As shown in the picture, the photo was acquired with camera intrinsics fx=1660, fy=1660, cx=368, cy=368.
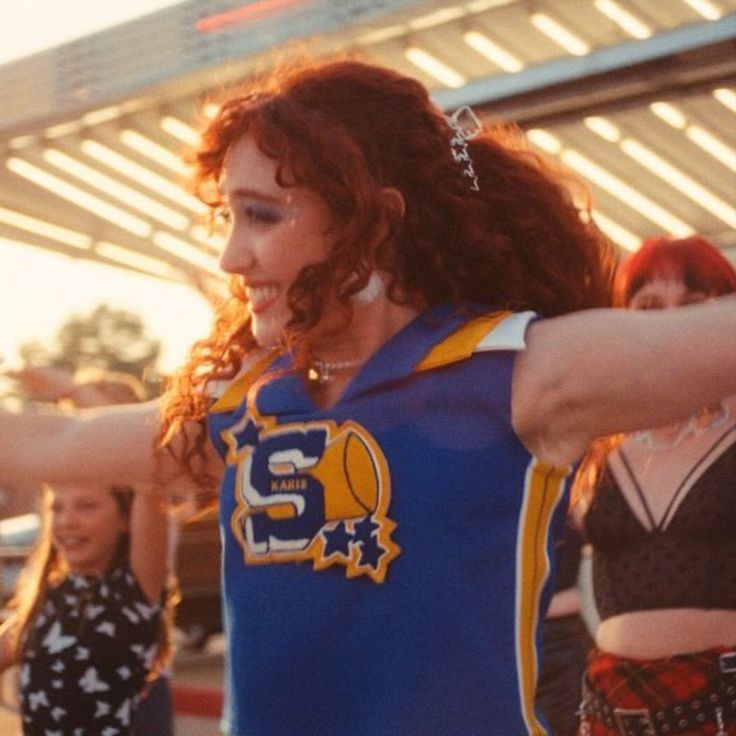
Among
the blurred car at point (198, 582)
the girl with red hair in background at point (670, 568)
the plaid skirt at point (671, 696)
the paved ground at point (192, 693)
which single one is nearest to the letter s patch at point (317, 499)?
the girl with red hair in background at point (670, 568)

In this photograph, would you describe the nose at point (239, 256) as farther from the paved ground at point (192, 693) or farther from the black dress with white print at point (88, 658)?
the paved ground at point (192, 693)

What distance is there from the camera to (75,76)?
9.64 meters

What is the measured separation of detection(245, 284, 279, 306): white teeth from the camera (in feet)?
6.97

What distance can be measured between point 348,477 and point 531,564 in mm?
243

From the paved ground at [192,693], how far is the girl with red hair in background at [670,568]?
570 cm

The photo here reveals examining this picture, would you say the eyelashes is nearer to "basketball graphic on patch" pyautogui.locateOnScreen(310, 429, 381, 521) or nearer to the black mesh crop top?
"basketball graphic on patch" pyautogui.locateOnScreen(310, 429, 381, 521)

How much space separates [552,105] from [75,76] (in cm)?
312

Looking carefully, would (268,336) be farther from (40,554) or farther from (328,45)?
(328,45)

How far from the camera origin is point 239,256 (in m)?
2.12

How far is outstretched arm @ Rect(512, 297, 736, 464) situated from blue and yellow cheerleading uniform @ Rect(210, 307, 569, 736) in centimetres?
3

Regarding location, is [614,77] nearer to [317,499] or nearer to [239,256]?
[239,256]

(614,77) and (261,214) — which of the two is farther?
(614,77)

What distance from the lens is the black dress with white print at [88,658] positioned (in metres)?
3.68

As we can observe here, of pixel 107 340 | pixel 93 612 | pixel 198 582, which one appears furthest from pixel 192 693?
pixel 107 340
